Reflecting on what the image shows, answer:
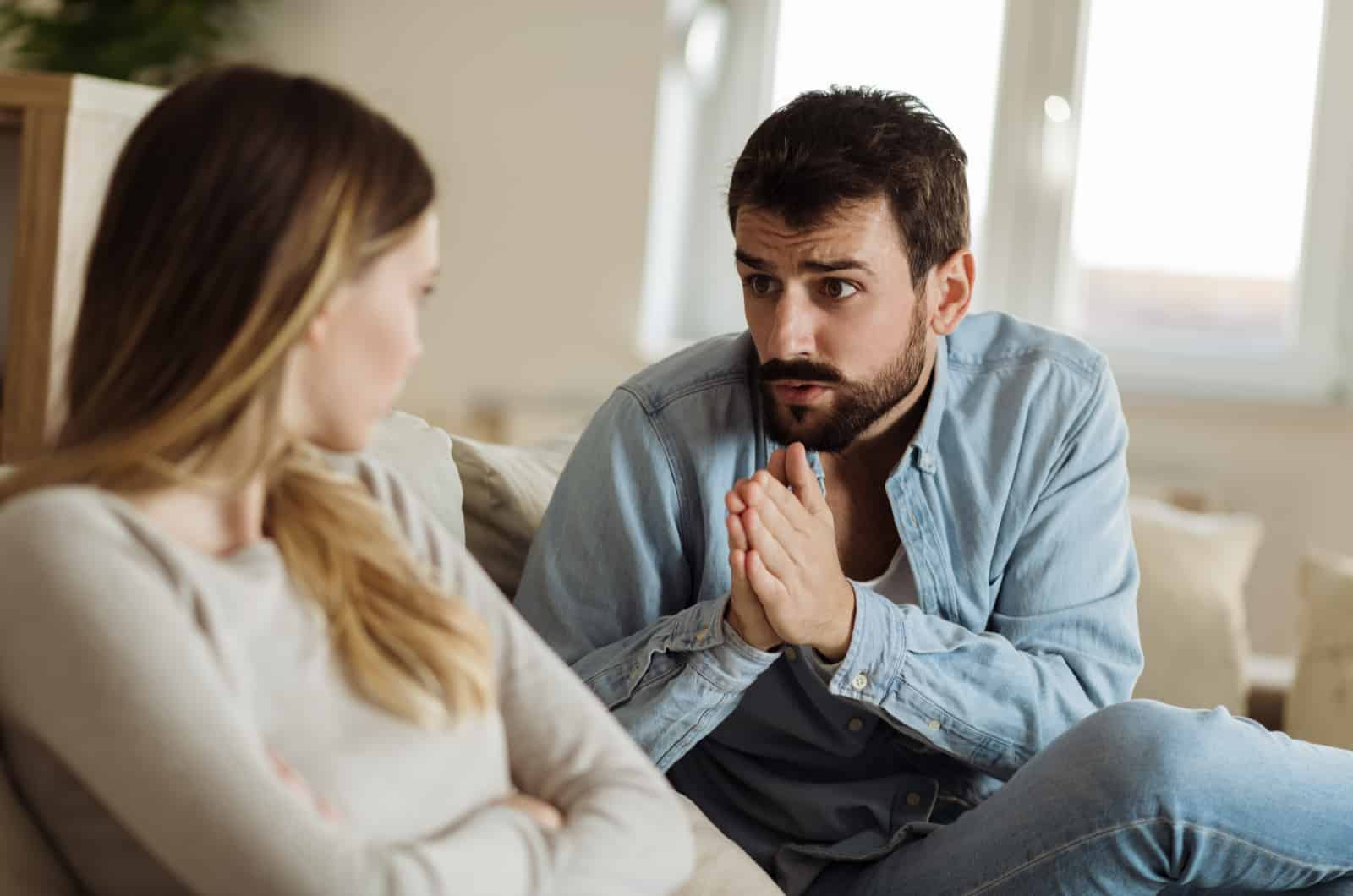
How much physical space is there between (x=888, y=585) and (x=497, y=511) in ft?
1.39

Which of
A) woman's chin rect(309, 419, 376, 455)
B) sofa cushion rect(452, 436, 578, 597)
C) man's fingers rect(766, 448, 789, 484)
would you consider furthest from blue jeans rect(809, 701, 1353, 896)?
woman's chin rect(309, 419, 376, 455)

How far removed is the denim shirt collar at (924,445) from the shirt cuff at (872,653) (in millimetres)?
199

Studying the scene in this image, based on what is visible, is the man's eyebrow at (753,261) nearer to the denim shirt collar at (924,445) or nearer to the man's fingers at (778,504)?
the denim shirt collar at (924,445)

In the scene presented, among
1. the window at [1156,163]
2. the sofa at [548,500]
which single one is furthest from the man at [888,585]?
the window at [1156,163]

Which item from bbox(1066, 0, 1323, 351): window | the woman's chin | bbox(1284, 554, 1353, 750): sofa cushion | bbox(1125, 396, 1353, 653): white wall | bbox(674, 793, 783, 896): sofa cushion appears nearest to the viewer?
the woman's chin

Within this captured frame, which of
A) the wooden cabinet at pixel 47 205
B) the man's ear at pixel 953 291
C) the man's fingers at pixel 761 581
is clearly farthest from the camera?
the wooden cabinet at pixel 47 205

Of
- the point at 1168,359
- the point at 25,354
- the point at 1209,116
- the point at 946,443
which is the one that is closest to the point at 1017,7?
the point at 1209,116

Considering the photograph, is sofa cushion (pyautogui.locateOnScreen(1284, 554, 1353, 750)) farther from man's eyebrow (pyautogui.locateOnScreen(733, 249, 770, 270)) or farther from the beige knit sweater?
the beige knit sweater

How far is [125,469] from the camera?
835mm

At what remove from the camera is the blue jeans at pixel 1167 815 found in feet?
4.17

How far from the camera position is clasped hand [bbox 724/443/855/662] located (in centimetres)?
130

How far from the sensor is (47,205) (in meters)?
2.10

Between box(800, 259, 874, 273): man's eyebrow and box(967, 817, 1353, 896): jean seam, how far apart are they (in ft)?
1.97

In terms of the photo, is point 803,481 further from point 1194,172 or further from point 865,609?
point 1194,172
